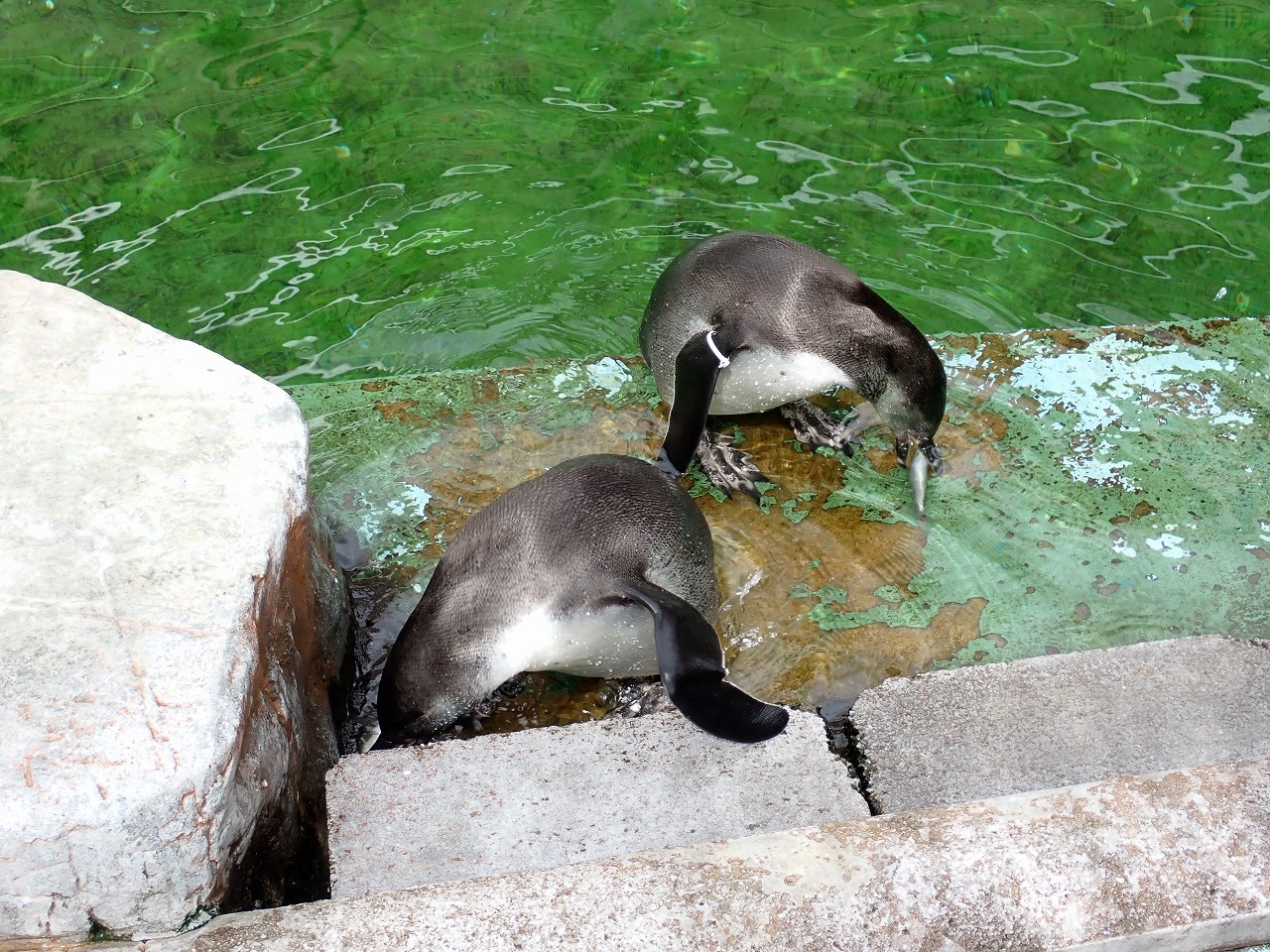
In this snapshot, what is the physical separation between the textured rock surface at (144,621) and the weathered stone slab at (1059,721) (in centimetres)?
127

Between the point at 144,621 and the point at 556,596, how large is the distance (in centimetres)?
93

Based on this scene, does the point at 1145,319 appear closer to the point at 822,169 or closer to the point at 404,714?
the point at 822,169

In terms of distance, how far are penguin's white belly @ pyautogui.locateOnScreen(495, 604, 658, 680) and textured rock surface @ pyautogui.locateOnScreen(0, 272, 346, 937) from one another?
0.48 m

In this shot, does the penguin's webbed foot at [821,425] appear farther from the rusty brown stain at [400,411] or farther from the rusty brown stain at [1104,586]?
the rusty brown stain at [400,411]

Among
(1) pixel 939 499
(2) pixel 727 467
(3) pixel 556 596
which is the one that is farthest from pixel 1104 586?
(3) pixel 556 596

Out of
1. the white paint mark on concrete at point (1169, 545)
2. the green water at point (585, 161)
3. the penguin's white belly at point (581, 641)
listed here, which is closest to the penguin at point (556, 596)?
the penguin's white belly at point (581, 641)

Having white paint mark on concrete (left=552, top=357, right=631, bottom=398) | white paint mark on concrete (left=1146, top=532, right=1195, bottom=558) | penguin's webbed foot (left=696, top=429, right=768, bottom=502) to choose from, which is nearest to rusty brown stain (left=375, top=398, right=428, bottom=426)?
white paint mark on concrete (left=552, top=357, right=631, bottom=398)

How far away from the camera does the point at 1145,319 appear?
4.82m

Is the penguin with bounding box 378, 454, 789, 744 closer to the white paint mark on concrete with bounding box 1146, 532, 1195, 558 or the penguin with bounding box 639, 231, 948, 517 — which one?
the penguin with bounding box 639, 231, 948, 517

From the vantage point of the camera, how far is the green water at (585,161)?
4.81m

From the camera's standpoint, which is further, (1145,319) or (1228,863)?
(1145,319)

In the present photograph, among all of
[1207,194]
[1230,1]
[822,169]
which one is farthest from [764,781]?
[1230,1]

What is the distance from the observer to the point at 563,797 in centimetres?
244

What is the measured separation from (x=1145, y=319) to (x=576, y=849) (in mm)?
3545
